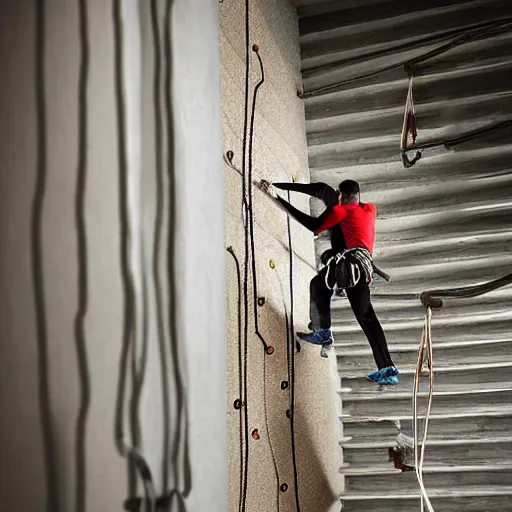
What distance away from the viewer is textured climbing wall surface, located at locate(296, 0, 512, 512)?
4359 millimetres

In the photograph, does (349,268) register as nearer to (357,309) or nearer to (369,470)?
(357,309)

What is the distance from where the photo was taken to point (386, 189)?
4.77 m

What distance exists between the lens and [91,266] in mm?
583

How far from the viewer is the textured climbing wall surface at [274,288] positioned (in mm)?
3105

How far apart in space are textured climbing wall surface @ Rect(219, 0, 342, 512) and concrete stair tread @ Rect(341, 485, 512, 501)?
0.20m

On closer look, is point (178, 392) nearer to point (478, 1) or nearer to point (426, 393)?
point (426, 393)

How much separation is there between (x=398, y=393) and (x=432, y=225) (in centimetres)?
117

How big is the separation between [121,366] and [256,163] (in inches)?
123

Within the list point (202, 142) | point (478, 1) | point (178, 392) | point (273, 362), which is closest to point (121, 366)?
point (178, 392)

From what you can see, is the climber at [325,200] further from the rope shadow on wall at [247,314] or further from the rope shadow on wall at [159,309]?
the rope shadow on wall at [159,309]

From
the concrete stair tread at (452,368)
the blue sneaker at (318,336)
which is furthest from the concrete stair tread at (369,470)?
the blue sneaker at (318,336)

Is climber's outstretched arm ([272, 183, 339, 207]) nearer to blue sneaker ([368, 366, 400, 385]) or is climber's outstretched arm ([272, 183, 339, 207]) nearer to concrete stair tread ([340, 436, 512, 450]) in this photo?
blue sneaker ([368, 366, 400, 385])

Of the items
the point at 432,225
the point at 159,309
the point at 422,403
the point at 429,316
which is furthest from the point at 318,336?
the point at 159,309

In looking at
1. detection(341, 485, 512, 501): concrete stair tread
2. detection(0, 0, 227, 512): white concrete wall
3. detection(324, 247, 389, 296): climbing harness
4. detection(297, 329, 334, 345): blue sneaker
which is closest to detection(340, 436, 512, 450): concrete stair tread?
detection(341, 485, 512, 501): concrete stair tread
